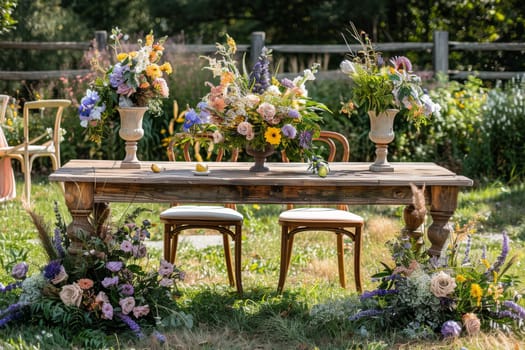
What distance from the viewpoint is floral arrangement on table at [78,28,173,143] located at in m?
4.25

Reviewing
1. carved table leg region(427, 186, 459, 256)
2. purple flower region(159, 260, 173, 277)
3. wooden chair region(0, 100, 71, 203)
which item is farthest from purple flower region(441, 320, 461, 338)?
wooden chair region(0, 100, 71, 203)

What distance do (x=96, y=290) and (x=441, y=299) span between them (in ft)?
5.52

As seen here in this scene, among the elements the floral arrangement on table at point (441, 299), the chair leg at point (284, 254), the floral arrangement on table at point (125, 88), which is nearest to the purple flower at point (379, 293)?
the floral arrangement on table at point (441, 299)

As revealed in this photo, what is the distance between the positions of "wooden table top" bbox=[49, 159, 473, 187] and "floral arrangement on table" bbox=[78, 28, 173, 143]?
274 millimetres

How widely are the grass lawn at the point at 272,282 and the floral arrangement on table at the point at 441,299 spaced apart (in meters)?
0.09

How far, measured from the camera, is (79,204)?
13.3 feet

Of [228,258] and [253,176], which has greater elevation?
[253,176]

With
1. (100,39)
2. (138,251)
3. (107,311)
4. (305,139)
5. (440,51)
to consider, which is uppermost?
(100,39)

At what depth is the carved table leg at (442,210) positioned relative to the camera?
413cm

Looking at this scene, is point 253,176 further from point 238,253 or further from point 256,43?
point 256,43

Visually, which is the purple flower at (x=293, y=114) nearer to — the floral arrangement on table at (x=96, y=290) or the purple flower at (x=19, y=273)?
the floral arrangement on table at (x=96, y=290)

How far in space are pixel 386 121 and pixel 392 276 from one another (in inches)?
31.1

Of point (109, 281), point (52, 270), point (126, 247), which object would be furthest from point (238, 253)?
point (52, 270)

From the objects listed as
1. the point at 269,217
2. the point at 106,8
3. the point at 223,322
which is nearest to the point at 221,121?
the point at 223,322
